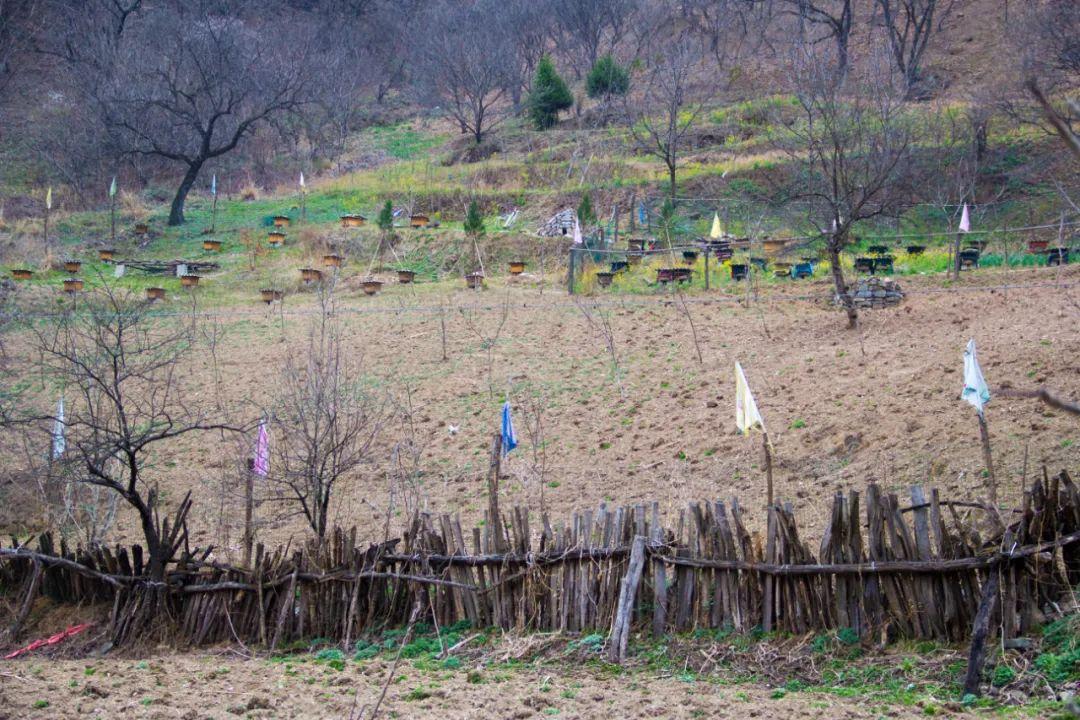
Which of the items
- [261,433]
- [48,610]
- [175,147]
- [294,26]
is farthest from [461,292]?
[294,26]

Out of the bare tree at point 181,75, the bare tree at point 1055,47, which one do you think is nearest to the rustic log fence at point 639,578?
the bare tree at point 181,75

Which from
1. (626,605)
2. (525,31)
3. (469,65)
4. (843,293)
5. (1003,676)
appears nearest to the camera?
(1003,676)

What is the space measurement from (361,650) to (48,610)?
138 inches

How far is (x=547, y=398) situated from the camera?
16.1m

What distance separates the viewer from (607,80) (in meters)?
50.4

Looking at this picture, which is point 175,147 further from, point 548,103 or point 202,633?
point 202,633

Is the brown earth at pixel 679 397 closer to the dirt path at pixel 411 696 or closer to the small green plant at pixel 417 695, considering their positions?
the dirt path at pixel 411 696

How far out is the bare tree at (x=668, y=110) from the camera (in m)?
35.6

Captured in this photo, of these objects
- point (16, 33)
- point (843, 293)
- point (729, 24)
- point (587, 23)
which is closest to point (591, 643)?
point (843, 293)

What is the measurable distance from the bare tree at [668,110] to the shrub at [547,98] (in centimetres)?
309

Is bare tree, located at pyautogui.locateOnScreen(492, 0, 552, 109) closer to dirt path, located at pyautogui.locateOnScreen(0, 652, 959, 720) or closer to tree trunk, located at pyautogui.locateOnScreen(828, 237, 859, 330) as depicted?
tree trunk, located at pyautogui.locateOnScreen(828, 237, 859, 330)

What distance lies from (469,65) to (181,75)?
45.7 ft

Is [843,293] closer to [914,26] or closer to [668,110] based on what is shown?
[668,110]

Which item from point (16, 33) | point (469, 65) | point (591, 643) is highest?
point (16, 33)
